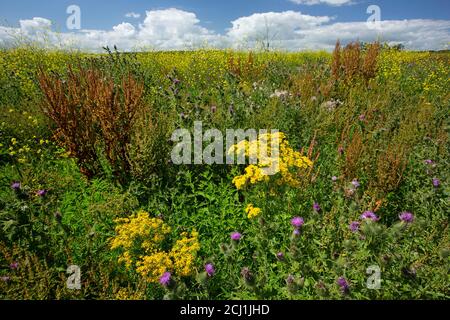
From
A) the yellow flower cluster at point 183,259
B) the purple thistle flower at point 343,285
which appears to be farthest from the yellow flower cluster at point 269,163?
the purple thistle flower at point 343,285

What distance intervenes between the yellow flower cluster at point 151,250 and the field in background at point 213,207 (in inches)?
0.6

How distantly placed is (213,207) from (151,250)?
2.81ft

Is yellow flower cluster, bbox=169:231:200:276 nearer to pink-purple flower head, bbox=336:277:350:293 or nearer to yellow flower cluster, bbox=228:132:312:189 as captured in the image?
yellow flower cluster, bbox=228:132:312:189

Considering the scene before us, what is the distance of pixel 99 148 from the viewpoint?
416 centimetres

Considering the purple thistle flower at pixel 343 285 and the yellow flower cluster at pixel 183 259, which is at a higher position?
the purple thistle flower at pixel 343 285

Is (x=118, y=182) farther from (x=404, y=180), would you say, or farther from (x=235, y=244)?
(x=404, y=180)

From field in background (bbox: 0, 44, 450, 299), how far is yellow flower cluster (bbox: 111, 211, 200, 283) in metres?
0.01

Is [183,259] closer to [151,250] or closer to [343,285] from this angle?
[151,250]

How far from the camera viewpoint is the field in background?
2.24m

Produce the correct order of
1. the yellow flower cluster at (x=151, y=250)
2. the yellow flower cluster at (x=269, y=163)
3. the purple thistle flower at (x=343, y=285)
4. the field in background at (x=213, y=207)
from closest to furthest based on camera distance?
the purple thistle flower at (x=343, y=285), the field in background at (x=213, y=207), the yellow flower cluster at (x=151, y=250), the yellow flower cluster at (x=269, y=163)

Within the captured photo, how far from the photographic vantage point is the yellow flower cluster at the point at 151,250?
2.35 meters

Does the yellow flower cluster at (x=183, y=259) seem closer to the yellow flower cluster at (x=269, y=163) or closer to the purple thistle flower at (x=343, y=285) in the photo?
the yellow flower cluster at (x=269, y=163)

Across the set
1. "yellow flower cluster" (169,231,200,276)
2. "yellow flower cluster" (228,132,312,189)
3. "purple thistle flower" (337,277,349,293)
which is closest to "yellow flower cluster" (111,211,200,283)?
"yellow flower cluster" (169,231,200,276)
